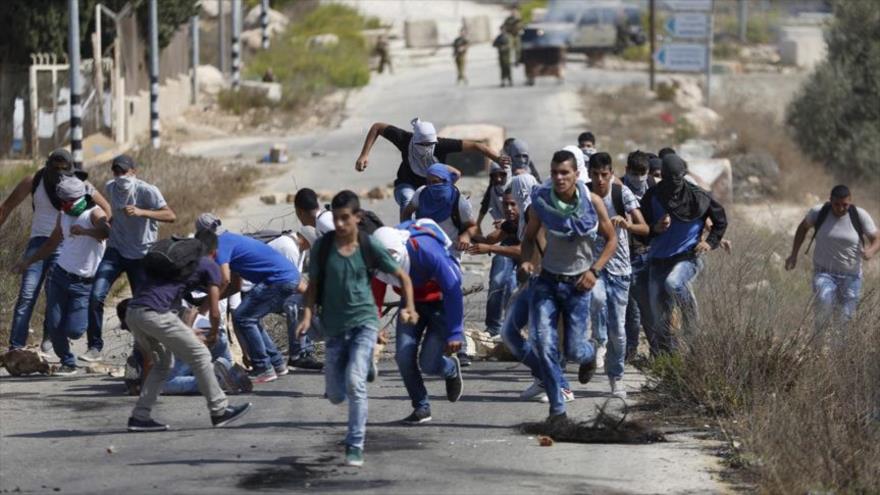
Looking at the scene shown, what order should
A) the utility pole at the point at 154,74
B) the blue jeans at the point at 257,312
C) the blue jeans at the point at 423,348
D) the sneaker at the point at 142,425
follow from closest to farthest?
the blue jeans at the point at 423,348, the sneaker at the point at 142,425, the blue jeans at the point at 257,312, the utility pole at the point at 154,74

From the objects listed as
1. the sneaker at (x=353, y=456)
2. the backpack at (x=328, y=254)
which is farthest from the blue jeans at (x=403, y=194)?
the sneaker at (x=353, y=456)

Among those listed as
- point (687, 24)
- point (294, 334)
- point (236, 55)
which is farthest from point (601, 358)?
point (687, 24)

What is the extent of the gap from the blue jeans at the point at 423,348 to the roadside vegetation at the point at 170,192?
4.67 m

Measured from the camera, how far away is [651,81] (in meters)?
43.4

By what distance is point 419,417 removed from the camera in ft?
33.7

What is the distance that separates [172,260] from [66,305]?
284 centimetres

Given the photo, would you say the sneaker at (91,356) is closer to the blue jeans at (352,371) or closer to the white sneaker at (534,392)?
the white sneaker at (534,392)

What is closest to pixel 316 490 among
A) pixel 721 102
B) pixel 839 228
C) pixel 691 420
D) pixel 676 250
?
pixel 691 420

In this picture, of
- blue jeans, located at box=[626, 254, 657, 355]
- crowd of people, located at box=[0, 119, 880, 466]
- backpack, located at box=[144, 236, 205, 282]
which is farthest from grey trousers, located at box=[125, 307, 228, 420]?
blue jeans, located at box=[626, 254, 657, 355]

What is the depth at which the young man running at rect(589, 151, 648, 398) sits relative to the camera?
11.0 m

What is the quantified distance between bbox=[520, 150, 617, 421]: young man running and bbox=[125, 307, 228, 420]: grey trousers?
1.97 meters

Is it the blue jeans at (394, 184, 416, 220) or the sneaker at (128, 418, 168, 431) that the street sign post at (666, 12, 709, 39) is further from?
the sneaker at (128, 418, 168, 431)

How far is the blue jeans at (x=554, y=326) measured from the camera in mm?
9930

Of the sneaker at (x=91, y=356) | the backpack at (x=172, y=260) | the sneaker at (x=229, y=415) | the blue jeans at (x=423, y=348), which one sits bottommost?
the sneaker at (x=91, y=356)
